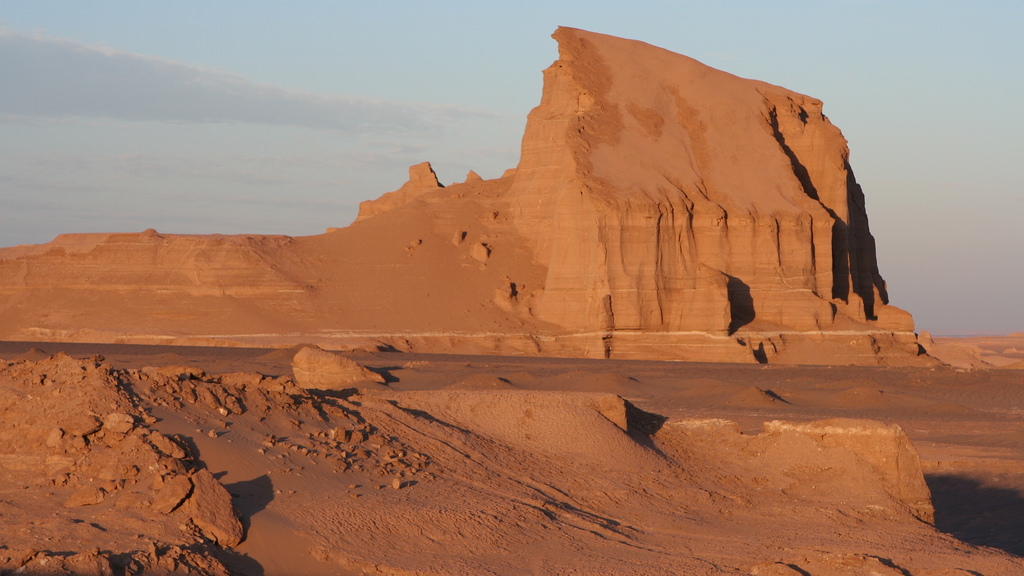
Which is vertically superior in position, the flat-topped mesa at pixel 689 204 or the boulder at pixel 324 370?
the flat-topped mesa at pixel 689 204

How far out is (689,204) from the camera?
4091cm

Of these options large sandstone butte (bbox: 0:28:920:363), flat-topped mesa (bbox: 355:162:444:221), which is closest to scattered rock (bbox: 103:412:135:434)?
large sandstone butte (bbox: 0:28:920:363)

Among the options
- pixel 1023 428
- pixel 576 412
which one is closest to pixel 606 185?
pixel 1023 428

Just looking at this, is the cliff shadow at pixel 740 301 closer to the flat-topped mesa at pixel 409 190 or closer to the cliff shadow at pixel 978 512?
the flat-topped mesa at pixel 409 190

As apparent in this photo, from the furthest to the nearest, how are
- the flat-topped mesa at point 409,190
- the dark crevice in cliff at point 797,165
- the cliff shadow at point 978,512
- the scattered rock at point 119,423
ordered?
the flat-topped mesa at point 409,190 < the dark crevice in cliff at point 797,165 < the cliff shadow at point 978,512 < the scattered rock at point 119,423

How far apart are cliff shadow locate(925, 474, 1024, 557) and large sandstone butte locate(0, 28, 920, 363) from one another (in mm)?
22937

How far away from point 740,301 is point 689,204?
4.19 m

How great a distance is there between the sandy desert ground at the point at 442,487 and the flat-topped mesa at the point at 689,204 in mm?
25634

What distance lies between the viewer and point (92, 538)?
6.15m

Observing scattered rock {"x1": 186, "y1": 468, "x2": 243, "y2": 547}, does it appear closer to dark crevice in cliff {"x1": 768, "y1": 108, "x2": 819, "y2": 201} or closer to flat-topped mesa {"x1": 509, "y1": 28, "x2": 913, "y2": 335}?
flat-topped mesa {"x1": 509, "y1": 28, "x2": 913, "y2": 335}

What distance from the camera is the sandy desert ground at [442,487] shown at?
663 centimetres

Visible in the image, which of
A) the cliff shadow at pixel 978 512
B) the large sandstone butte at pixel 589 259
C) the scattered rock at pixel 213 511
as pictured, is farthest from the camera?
the large sandstone butte at pixel 589 259

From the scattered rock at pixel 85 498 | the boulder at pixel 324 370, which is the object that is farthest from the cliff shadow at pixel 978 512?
the boulder at pixel 324 370

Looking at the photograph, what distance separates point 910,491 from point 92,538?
7664mm
